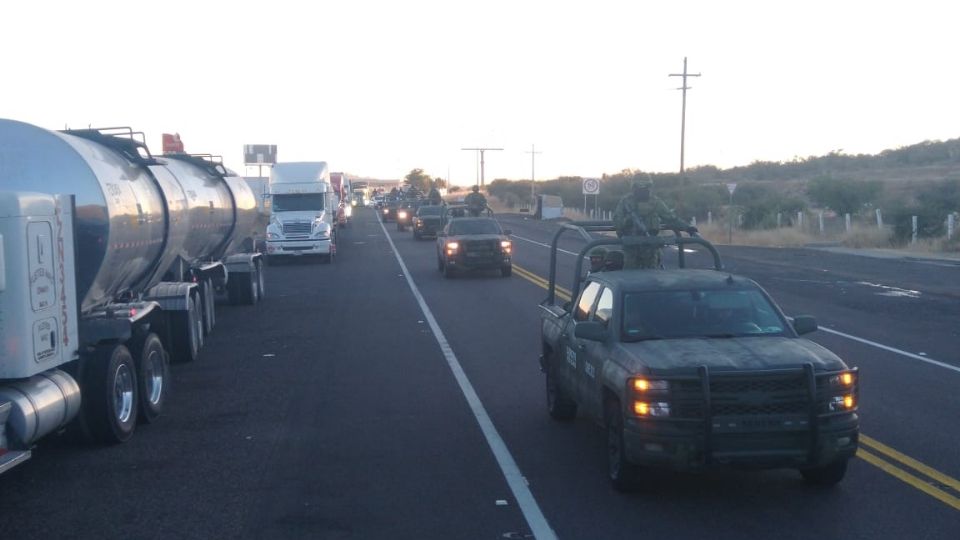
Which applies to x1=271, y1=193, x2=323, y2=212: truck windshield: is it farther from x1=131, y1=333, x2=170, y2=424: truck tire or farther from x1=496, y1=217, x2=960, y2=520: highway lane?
x1=131, y1=333, x2=170, y2=424: truck tire

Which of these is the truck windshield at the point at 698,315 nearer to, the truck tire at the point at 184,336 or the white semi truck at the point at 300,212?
the truck tire at the point at 184,336

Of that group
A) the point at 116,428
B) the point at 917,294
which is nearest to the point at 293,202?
the point at 917,294

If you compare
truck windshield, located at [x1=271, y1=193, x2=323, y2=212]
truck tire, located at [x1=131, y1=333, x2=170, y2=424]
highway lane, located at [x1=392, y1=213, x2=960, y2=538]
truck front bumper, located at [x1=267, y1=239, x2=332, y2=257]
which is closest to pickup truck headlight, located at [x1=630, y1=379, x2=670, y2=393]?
highway lane, located at [x1=392, y1=213, x2=960, y2=538]

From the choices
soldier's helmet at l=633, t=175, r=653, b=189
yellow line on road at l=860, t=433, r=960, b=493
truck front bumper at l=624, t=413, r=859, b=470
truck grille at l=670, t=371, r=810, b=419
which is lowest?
yellow line on road at l=860, t=433, r=960, b=493

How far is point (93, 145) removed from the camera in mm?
12609

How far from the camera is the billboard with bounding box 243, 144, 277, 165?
10335 cm

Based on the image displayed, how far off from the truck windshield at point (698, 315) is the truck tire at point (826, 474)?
1120 millimetres

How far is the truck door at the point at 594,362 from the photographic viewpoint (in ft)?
29.2

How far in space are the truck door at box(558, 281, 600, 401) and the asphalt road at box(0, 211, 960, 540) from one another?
0.59 meters

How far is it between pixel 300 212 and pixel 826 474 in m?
30.9

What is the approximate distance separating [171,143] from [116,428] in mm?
11149

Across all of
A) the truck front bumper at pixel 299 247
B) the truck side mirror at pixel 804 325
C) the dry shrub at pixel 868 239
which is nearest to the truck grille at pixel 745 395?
the truck side mirror at pixel 804 325

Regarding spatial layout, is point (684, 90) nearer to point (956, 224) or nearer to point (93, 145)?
point (956, 224)

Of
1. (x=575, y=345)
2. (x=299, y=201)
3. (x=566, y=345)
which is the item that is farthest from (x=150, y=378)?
(x=299, y=201)
